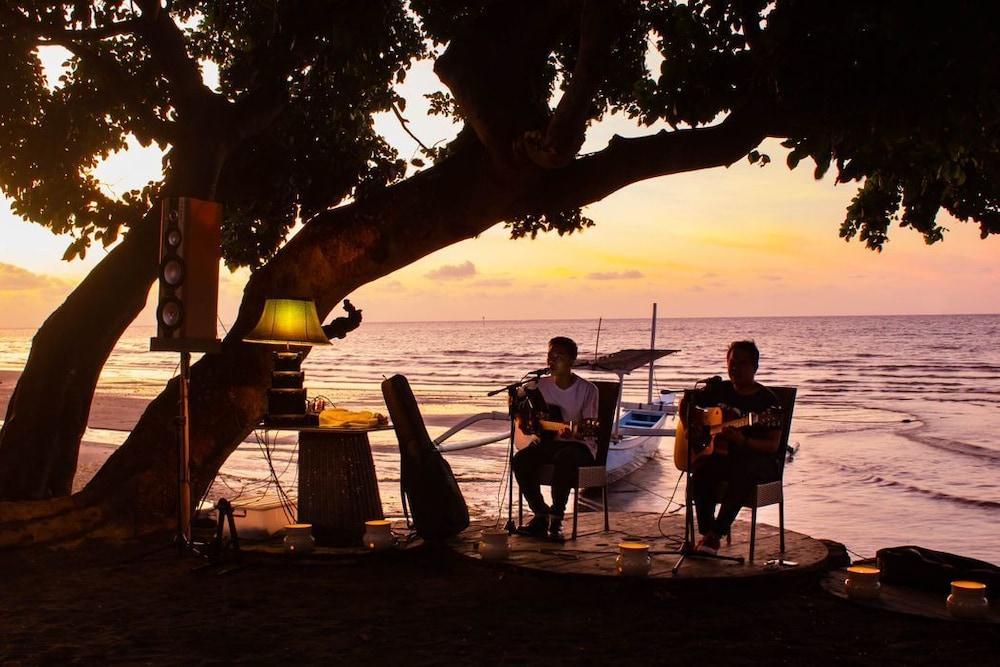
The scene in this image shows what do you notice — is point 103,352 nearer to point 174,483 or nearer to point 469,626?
point 174,483

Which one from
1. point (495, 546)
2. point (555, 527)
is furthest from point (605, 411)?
point (495, 546)

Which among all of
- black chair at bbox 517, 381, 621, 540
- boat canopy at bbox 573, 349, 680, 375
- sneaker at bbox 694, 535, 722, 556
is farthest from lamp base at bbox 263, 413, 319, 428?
boat canopy at bbox 573, 349, 680, 375

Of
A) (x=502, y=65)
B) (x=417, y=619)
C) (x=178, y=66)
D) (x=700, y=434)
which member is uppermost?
(x=178, y=66)

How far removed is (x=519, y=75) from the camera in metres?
6.30

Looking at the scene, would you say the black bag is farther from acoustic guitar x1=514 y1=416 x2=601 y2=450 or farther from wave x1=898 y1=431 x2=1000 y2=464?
wave x1=898 y1=431 x2=1000 y2=464

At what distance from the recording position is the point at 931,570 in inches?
210

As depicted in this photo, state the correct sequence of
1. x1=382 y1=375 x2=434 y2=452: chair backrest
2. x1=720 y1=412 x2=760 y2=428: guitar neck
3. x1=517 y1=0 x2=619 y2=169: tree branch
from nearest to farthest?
1. x1=517 y1=0 x2=619 y2=169: tree branch
2. x1=720 y1=412 x2=760 y2=428: guitar neck
3. x1=382 y1=375 x2=434 y2=452: chair backrest

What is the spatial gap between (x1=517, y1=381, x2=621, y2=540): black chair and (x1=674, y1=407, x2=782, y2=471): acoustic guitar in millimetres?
649

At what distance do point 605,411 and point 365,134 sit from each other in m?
3.39

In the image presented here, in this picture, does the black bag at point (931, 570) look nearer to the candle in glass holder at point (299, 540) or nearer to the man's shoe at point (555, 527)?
the man's shoe at point (555, 527)

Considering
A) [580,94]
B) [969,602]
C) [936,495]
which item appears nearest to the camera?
[969,602]

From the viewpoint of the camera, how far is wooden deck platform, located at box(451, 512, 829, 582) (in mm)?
5539

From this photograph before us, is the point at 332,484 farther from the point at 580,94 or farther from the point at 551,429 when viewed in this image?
the point at 580,94

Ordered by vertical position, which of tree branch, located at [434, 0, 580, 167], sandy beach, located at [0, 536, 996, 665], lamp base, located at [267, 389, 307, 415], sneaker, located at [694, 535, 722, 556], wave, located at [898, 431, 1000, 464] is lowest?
wave, located at [898, 431, 1000, 464]
